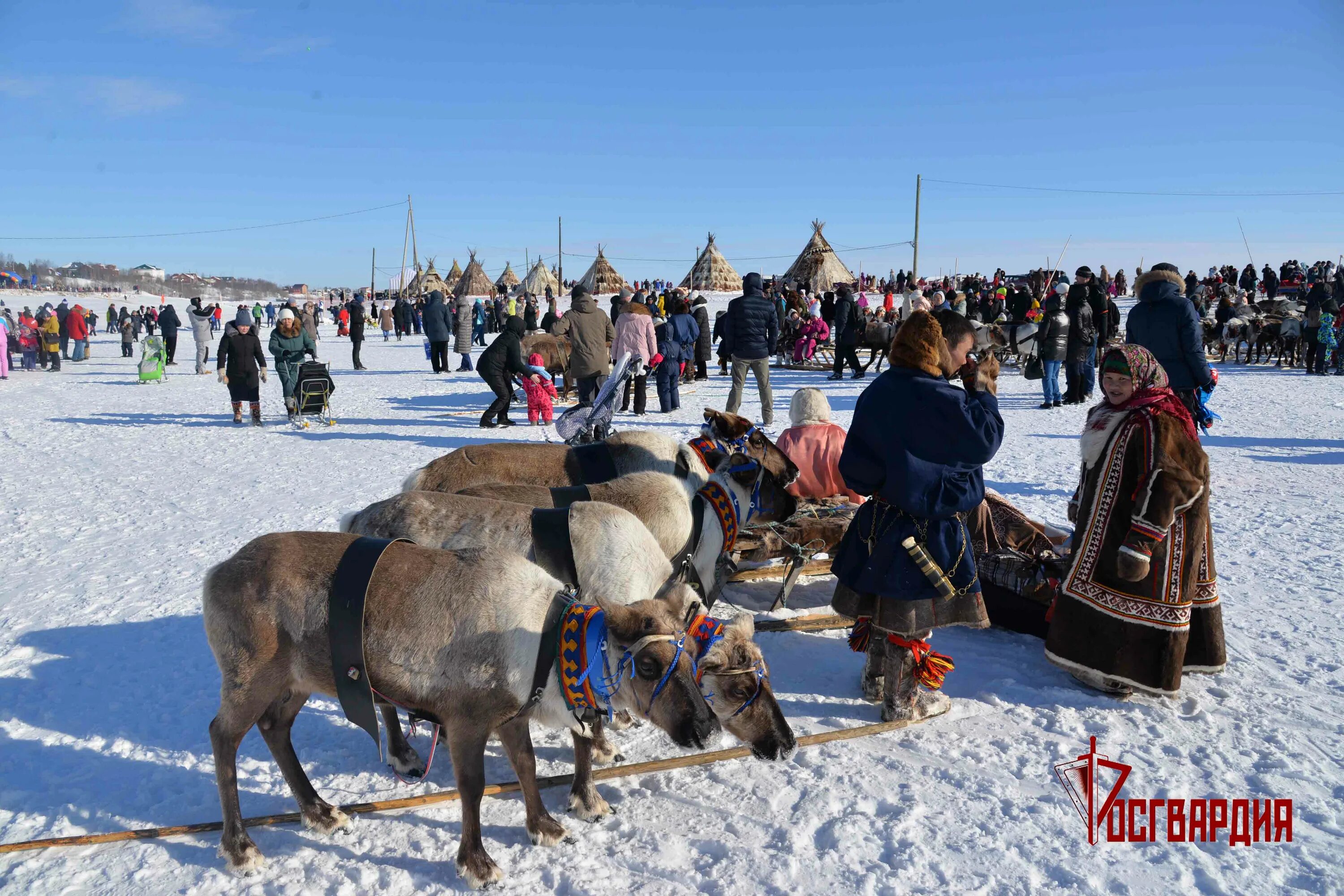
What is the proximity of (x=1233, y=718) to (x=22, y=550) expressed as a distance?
8.21 metres

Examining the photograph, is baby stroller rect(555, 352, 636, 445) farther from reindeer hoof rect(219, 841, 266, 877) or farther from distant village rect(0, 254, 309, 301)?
distant village rect(0, 254, 309, 301)

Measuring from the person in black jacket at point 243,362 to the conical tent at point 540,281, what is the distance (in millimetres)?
40124

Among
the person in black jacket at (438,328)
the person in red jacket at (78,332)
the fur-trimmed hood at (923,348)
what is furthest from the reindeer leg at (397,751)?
A: the person in red jacket at (78,332)

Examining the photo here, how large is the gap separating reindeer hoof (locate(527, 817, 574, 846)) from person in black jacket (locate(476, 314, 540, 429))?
8.85 meters

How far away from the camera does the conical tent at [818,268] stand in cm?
3803

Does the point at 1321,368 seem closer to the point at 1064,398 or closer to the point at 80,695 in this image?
the point at 1064,398

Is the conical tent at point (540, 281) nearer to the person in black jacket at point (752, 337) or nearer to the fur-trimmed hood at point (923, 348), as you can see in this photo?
the person in black jacket at point (752, 337)

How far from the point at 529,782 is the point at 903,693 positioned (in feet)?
5.85

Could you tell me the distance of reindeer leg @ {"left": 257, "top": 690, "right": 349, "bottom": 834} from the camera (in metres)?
3.04

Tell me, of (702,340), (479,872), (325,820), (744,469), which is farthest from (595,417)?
(702,340)

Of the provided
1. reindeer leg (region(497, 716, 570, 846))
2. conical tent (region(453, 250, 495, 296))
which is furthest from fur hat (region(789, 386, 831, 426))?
conical tent (region(453, 250, 495, 296))

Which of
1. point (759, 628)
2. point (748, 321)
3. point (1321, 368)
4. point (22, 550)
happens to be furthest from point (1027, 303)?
point (22, 550)

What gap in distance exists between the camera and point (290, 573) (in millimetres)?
2895

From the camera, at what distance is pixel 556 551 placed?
3.57 metres
